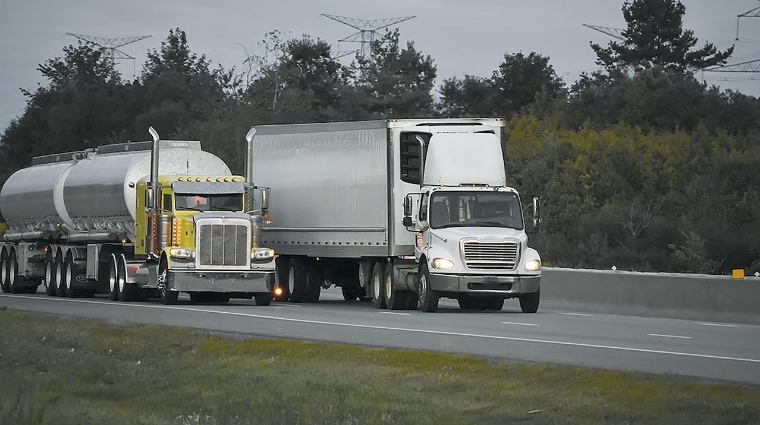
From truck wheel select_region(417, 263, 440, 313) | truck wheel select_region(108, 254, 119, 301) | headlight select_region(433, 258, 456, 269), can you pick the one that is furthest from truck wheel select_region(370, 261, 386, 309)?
truck wheel select_region(108, 254, 119, 301)

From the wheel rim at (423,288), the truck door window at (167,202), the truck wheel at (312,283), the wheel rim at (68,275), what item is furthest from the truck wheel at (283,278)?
the wheel rim at (423,288)

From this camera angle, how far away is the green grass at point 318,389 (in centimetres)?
1360

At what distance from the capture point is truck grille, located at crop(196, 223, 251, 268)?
3456 cm

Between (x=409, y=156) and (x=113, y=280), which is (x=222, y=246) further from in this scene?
(x=113, y=280)

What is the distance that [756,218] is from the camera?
7675 centimetres

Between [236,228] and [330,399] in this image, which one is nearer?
[330,399]

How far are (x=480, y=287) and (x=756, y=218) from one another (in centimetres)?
4883

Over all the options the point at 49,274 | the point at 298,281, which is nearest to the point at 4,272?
the point at 49,274

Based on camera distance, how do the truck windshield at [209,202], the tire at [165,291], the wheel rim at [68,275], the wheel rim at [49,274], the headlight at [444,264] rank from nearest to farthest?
1. the headlight at [444,264]
2. the tire at [165,291]
3. the truck windshield at [209,202]
4. the wheel rim at [68,275]
5. the wheel rim at [49,274]

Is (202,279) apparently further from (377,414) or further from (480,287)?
(377,414)

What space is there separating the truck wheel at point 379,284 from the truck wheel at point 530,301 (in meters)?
3.18

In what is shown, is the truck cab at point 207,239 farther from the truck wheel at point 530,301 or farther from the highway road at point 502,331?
the truck wheel at point 530,301

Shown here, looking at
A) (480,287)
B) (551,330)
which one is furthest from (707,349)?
(480,287)

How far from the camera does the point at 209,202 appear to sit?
3588 cm
